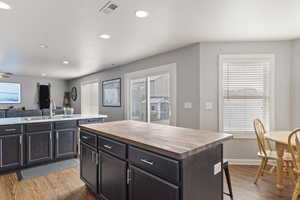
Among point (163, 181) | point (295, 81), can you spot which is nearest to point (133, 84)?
point (295, 81)

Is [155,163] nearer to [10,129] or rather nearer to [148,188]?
[148,188]

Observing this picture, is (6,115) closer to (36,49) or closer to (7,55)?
(7,55)

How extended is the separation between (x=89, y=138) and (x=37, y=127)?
163 cm

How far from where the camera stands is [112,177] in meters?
1.89

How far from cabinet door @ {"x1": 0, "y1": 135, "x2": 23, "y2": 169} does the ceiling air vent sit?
263 cm

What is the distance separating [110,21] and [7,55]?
3.40 metres

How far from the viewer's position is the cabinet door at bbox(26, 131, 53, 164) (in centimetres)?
326

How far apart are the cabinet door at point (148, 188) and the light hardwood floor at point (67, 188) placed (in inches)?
39.2

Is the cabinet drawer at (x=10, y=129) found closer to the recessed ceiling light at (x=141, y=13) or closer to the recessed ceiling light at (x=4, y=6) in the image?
the recessed ceiling light at (x=4, y=6)

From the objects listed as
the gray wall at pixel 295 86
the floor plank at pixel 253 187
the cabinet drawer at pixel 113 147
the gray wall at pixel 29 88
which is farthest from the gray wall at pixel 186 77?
the gray wall at pixel 29 88

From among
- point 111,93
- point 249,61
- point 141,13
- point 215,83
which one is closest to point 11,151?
point 141,13

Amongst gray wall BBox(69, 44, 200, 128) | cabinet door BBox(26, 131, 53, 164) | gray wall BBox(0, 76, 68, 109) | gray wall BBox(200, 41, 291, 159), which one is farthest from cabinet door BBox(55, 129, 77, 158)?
gray wall BBox(0, 76, 68, 109)

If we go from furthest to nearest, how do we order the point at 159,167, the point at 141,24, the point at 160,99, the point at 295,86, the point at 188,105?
the point at 160,99
the point at 188,105
the point at 295,86
the point at 141,24
the point at 159,167

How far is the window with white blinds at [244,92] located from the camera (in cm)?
342
